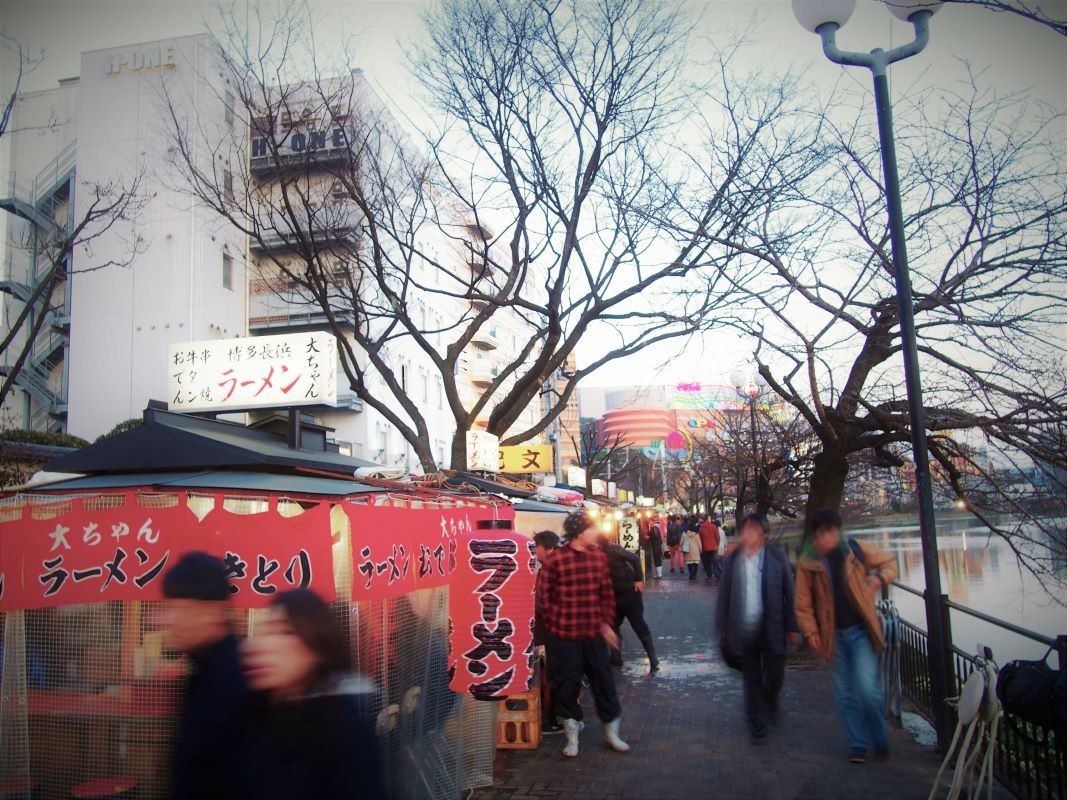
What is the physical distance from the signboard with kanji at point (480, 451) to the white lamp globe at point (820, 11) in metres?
9.71

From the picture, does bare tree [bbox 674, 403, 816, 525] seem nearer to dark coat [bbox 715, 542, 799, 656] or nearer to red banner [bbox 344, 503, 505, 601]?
dark coat [bbox 715, 542, 799, 656]

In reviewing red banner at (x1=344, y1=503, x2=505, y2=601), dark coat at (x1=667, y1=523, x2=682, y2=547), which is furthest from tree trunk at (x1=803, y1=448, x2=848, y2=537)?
dark coat at (x1=667, y1=523, x2=682, y2=547)

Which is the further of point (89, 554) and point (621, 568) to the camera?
point (621, 568)

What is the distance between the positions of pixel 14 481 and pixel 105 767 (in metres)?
14.4

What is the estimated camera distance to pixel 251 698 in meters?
3.00

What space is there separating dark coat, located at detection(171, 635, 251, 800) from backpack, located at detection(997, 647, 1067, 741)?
460cm

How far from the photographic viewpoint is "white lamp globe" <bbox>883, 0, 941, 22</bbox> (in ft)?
21.2

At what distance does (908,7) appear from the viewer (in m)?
6.58

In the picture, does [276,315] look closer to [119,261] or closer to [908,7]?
[119,261]

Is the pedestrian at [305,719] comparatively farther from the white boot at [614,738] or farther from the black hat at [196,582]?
the white boot at [614,738]

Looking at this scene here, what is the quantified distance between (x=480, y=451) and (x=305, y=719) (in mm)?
12378

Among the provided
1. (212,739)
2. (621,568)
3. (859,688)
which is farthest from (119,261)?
(212,739)

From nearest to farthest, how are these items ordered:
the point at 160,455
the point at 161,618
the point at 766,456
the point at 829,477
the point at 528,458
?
1. the point at 161,618
2. the point at 160,455
3. the point at 829,477
4. the point at 766,456
5. the point at 528,458

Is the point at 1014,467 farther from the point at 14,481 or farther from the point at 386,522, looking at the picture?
the point at 14,481
